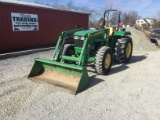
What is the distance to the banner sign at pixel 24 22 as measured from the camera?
31.5 ft

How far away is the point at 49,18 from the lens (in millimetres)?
11719

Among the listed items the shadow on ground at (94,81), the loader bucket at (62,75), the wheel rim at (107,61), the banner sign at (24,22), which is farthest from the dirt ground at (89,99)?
the banner sign at (24,22)

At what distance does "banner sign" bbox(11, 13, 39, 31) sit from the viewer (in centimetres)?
962

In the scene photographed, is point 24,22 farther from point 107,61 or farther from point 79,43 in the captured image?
point 107,61

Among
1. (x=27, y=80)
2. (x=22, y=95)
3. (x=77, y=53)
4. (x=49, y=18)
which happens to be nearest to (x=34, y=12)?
(x=49, y=18)

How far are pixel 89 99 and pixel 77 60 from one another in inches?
61.7

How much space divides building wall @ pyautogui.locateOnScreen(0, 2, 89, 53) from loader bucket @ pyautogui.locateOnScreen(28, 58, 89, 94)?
4556 millimetres

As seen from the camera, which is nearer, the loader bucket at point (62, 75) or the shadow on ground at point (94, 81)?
the loader bucket at point (62, 75)

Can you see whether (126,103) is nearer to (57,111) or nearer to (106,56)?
(57,111)

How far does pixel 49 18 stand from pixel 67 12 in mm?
1693

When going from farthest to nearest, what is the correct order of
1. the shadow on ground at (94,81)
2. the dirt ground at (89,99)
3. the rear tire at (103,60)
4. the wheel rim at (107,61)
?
the wheel rim at (107,61) → the rear tire at (103,60) → the shadow on ground at (94,81) → the dirt ground at (89,99)

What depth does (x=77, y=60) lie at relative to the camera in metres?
5.41

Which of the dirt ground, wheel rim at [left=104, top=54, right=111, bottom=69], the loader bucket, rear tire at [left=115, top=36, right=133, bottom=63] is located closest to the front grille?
wheel rim at [left=104, top=54, right=111, bottom=69]

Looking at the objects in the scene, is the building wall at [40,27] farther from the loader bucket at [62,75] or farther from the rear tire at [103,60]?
the rear tire at [103,60]
